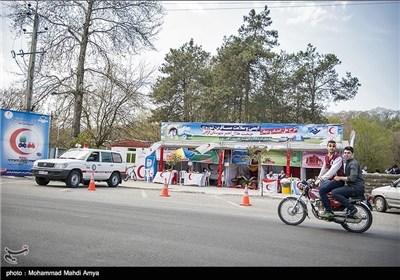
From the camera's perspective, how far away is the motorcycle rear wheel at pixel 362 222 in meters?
8.08

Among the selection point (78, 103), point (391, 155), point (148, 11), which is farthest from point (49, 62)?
point (391, 155)

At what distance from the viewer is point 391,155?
2264 inches

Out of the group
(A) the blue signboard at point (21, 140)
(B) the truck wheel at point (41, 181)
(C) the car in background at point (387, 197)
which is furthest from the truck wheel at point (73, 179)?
(C) the car in background at point (387, 197)

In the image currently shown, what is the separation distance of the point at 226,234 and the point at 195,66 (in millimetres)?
41938

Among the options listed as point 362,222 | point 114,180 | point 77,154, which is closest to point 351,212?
point 362,222

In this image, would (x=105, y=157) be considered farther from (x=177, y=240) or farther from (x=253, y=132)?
(x=177, y=240)

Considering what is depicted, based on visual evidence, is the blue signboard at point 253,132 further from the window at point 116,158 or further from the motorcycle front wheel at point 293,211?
the motorcycle front wheel at point 293,211

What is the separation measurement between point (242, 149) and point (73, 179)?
13211 millimetres

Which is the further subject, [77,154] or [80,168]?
[77,154]

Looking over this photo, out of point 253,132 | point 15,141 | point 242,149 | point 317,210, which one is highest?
point 253,132

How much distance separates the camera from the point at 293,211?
874 cm

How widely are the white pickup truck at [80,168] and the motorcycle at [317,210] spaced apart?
11092mm

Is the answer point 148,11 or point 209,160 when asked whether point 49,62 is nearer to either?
point 148,11

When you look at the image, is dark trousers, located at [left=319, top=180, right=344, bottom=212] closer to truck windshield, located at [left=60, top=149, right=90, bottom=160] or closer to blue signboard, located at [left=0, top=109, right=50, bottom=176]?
truck windshield, located at [left=60, top=149, right=90, bottom=160]
